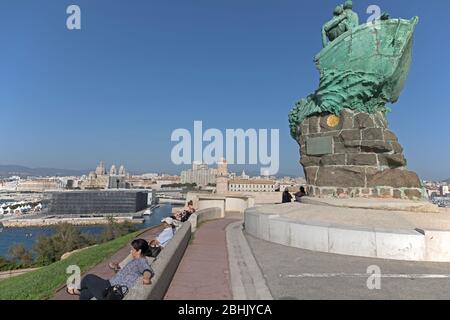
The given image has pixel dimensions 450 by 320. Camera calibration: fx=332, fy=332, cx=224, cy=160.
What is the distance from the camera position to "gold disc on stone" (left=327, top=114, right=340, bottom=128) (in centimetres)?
1255

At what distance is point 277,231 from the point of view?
9172mm

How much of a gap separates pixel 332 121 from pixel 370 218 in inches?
186

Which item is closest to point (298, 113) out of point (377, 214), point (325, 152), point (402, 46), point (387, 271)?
point (325, 152)

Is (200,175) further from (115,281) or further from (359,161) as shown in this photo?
(115,281)

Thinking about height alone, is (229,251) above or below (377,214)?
below

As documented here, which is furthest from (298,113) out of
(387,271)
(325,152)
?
(387,271)

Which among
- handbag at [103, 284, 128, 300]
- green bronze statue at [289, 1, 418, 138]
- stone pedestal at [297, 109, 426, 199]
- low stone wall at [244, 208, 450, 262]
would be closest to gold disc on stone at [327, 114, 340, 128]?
stone pedestal at [297, 109, 426, 199]

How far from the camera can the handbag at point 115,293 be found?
172 inches

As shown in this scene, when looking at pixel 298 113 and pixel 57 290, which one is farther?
pixel 298 113
